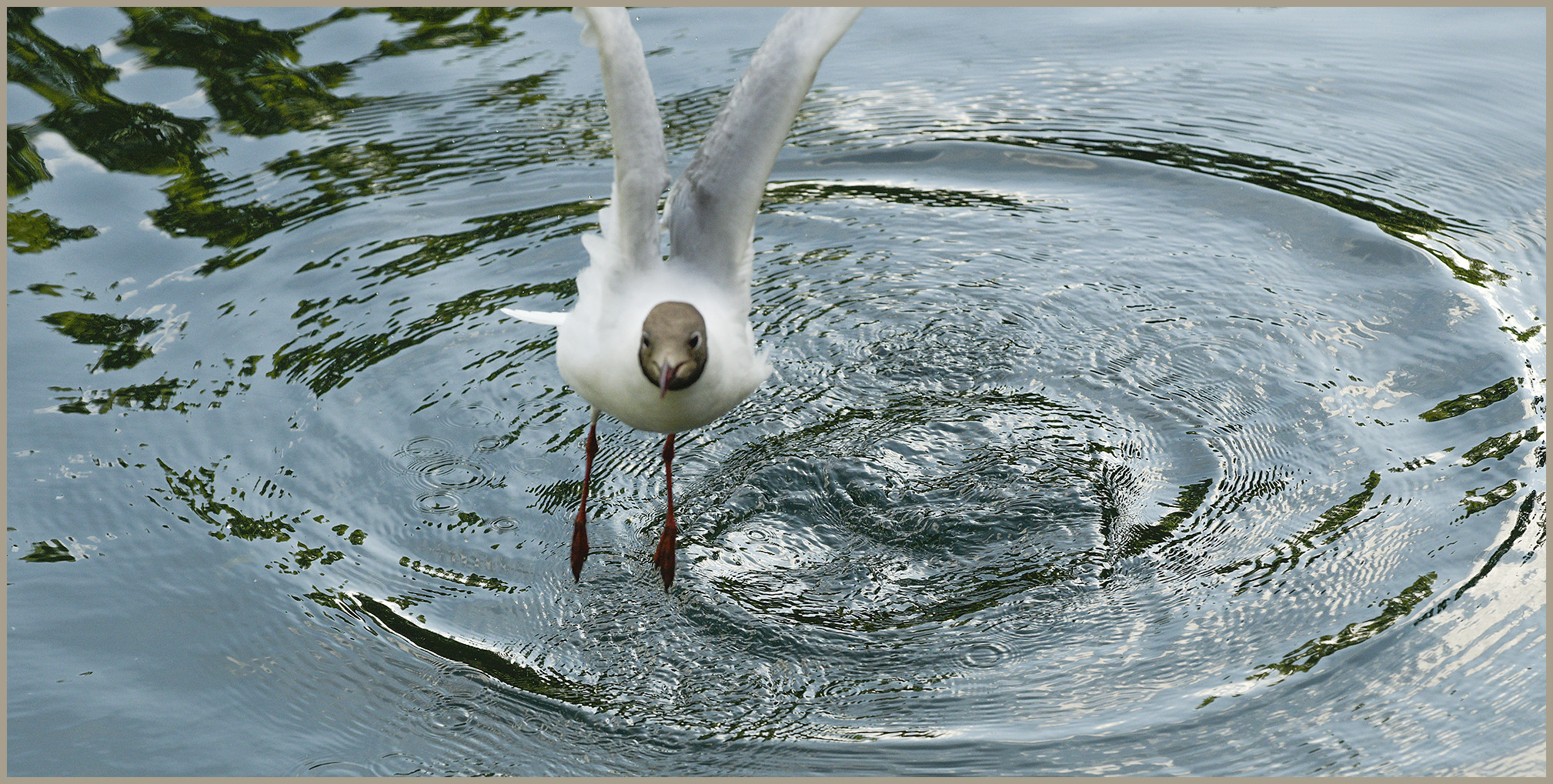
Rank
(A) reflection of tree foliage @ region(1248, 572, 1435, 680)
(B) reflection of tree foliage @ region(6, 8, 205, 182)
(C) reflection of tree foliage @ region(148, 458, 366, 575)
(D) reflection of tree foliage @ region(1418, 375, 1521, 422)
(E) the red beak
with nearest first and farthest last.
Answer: (E) the red beak < (A) reflection of tree foliage @ region(1248, 572, 1435, 680) < (C) reflection of tree foliage @ region(148, 458, 366, 575) < (D) reflection of tree foliage @ region(1418, 375, 1521, 422) < (B) reflection of tree foliage @ region(6, 8, 205, 182)

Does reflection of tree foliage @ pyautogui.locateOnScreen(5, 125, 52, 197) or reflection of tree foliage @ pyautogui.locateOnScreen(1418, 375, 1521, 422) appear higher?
reflection of tree foliage @ pyautogui.locateOnScreen(5, 125, 52, 197)

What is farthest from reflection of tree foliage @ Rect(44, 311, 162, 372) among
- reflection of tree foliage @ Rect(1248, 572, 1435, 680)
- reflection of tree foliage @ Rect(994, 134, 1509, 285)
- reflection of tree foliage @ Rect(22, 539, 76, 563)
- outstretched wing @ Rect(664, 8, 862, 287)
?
reflection of tree foliage @ Rect(1248, 572, 1435, 680)

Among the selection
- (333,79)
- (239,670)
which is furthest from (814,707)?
(333,79)

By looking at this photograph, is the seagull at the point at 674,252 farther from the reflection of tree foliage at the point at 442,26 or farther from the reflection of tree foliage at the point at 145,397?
the reflection of tree foliage at the point at 442,26

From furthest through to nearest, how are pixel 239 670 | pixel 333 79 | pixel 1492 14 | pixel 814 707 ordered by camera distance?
1. pixel 1492 14
2. pixel 333 79
3. pixel 239 670
4. pixel 814 707

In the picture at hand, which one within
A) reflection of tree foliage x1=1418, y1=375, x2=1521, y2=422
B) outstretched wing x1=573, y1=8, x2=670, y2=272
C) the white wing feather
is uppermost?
outstretched wing x1=573, y1=8, x2=670, y2=272

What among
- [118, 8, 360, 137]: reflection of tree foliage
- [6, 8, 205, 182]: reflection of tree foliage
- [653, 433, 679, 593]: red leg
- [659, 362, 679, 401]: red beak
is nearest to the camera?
[659, 362, 679, 401]: red beak

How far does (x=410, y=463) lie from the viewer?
16.6ft

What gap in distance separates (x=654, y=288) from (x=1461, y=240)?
14.3 feet

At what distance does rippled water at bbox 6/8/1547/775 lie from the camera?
404cm

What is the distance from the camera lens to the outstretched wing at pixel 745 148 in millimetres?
4160

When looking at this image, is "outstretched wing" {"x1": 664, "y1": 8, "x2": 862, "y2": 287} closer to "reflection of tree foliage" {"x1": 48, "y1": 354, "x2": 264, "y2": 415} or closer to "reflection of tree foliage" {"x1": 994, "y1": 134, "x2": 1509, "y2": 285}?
"reflection of tree foliage" {"x1": 48, "y1": 354, "x2": 264, "y2": 415}

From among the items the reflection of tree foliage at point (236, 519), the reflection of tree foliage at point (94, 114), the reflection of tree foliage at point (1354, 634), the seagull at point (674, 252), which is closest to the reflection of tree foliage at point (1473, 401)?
the reflection of tree foliage at point (1354, 634)

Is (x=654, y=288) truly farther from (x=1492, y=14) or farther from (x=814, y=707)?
(x=1492, y=14)
